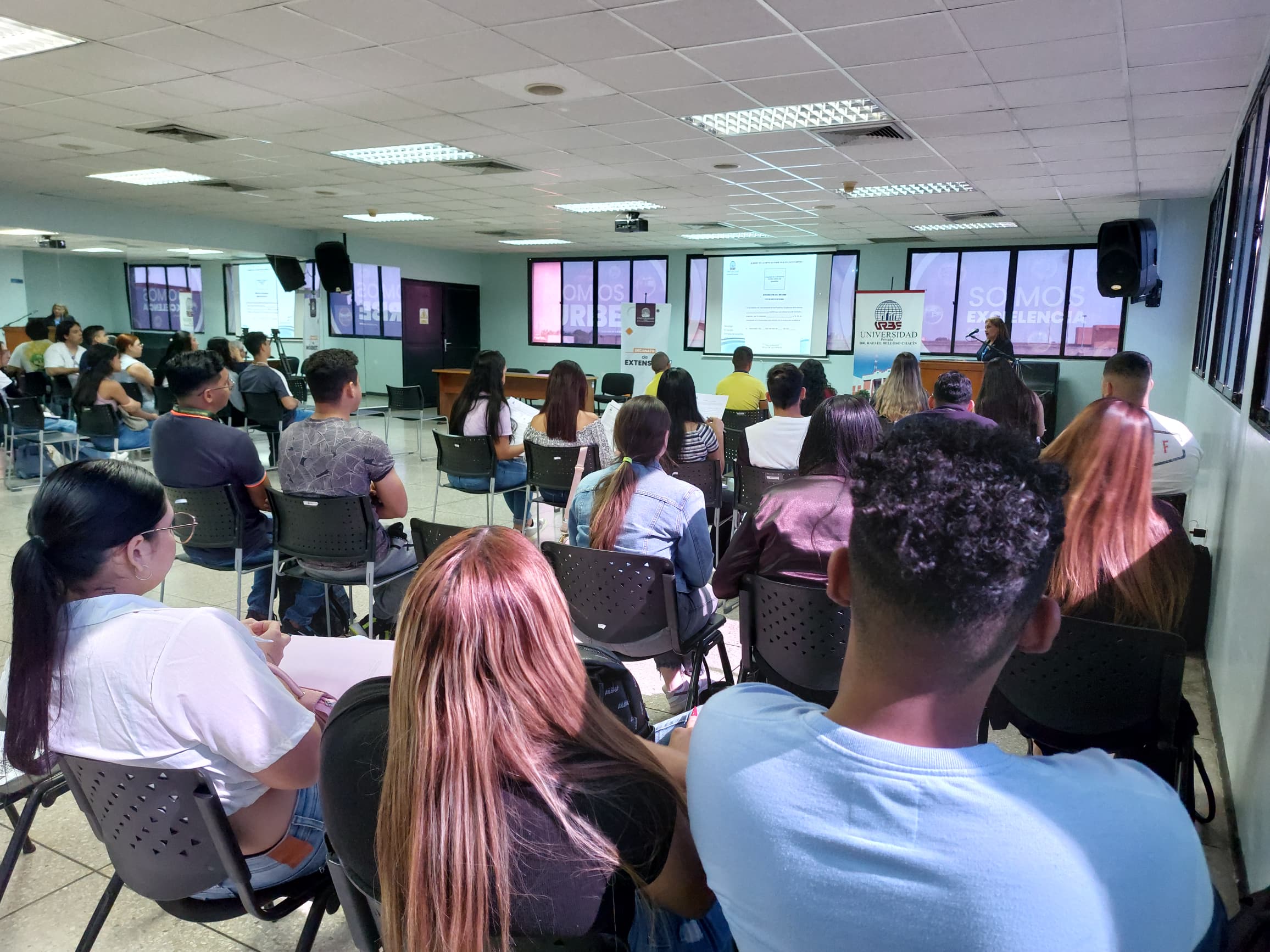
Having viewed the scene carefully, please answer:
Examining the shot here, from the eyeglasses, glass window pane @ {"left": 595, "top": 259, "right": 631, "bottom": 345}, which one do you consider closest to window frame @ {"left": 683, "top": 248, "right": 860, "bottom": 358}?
glass window pane @ {"left": 595, "top": 259, "right": 631, "bottom": 345}

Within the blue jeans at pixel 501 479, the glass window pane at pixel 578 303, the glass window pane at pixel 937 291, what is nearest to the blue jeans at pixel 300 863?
the blue jeans at pixel 501 479

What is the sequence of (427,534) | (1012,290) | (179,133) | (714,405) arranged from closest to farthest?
(427,534) → (179,133) → (714,405) → (1012,290)

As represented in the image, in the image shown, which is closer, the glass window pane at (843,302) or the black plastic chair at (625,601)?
the black plastic chair at (625,601)

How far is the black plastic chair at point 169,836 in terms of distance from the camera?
132 cm

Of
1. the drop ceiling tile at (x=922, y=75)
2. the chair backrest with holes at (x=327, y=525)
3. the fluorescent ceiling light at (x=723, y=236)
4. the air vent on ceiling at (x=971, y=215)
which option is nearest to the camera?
the chair backrest with holes at (x=327, y=525)

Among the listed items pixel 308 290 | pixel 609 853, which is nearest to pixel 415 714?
pixel 609 853

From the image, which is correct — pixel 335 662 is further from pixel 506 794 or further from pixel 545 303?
pixel 545 303

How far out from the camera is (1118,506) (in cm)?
199

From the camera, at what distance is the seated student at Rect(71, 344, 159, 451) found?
6.78 metres

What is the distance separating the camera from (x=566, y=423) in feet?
16.0

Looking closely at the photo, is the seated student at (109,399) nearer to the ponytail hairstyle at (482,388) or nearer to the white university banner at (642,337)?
the ponytail hairstyle at (482,388)

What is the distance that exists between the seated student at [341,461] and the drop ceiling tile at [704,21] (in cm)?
189

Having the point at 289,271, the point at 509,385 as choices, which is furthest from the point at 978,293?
the point at 289,271

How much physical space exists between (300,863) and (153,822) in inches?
11.6
